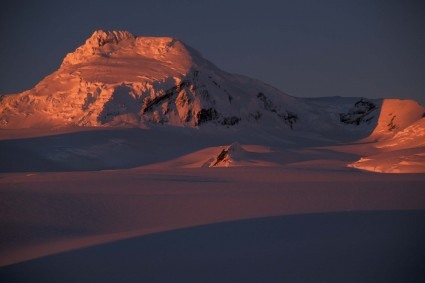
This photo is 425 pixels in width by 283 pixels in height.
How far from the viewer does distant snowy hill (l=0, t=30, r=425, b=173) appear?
205ft

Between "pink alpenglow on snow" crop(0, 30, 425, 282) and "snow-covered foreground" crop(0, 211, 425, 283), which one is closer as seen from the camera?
"snow-covered foreground" crop(0, 211, 425, 283)

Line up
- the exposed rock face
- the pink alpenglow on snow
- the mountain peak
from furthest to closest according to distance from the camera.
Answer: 1. the exposed rock face
2. the mountain peak
3. the pink alpenglow on snow

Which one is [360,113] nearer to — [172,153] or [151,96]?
[151,96]

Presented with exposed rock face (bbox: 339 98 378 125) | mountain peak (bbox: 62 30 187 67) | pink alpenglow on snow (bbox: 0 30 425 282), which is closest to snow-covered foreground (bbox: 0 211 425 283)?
pink alpenglow on snow (bbox: 0 30 425 282)

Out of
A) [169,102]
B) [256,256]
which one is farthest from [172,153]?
[256,256]

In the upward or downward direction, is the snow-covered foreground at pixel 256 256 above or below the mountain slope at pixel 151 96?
below

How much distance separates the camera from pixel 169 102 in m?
66.2

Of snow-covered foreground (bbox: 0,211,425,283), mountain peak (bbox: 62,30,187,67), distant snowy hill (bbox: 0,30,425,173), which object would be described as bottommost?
snow-covered foreground (bbox: 0,211,425,283)

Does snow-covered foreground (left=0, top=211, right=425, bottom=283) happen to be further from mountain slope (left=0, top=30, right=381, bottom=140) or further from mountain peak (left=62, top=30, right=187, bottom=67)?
mountain peak (left=62, top=30, right=187, bottom=67)

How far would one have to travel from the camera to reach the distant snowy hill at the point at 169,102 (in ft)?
205

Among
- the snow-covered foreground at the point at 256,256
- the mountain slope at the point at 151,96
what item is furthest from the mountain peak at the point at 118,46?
the snow-covered foreground at the point at 256,256

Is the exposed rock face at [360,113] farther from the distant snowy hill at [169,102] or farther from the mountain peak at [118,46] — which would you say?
the mountain peak at [118,46]

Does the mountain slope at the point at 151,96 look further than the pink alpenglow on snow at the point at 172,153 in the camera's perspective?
Yes

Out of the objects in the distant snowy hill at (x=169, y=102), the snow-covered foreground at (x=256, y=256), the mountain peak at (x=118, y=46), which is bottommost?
the snow-covered foreground at (x=256, y=256)
